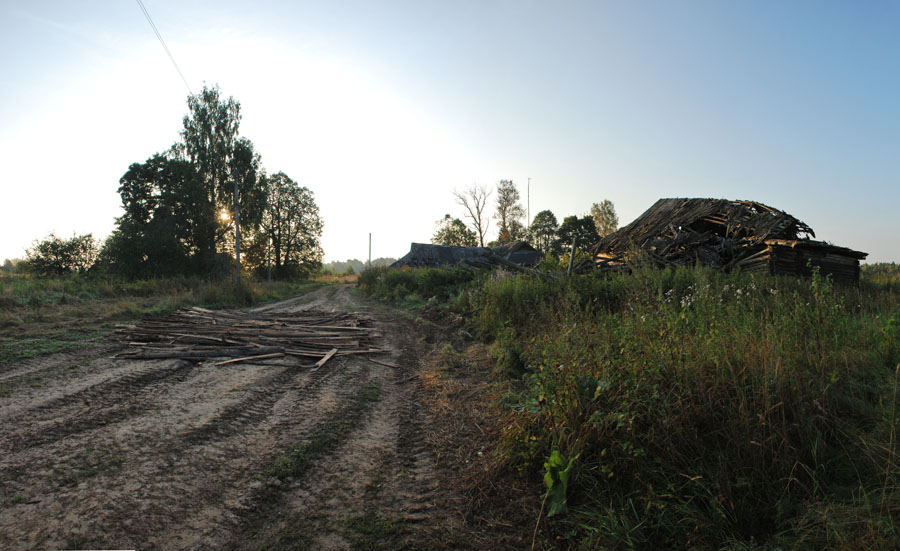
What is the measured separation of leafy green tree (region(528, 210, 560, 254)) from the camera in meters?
54.5

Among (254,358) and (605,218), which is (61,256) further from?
(605,218)

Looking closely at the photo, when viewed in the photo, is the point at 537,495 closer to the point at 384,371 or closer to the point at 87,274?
the point at 384,371

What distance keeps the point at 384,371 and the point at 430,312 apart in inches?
276

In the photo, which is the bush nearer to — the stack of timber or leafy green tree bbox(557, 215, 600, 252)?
the stack of timber

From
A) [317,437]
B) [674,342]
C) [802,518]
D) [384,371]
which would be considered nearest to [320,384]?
[384,371]

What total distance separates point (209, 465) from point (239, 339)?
5.38m

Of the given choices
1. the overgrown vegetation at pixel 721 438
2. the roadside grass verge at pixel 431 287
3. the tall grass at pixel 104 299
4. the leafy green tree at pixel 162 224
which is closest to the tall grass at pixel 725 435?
the overgrown vegetation at pixel 721 438

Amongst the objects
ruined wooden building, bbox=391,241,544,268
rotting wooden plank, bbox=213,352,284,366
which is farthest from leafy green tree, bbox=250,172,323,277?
rotting wooden plank, bbox=213,352,284,366

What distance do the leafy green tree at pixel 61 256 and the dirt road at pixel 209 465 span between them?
35.6 m

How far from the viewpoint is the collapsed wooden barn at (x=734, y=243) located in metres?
11.6

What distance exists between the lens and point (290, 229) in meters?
51.9

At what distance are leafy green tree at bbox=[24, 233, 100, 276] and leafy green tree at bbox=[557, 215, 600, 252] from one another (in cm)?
4647

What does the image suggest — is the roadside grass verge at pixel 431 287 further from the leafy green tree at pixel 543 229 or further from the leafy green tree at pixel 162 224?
the leafy green tree at pixel 543 229

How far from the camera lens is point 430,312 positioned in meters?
13.6
